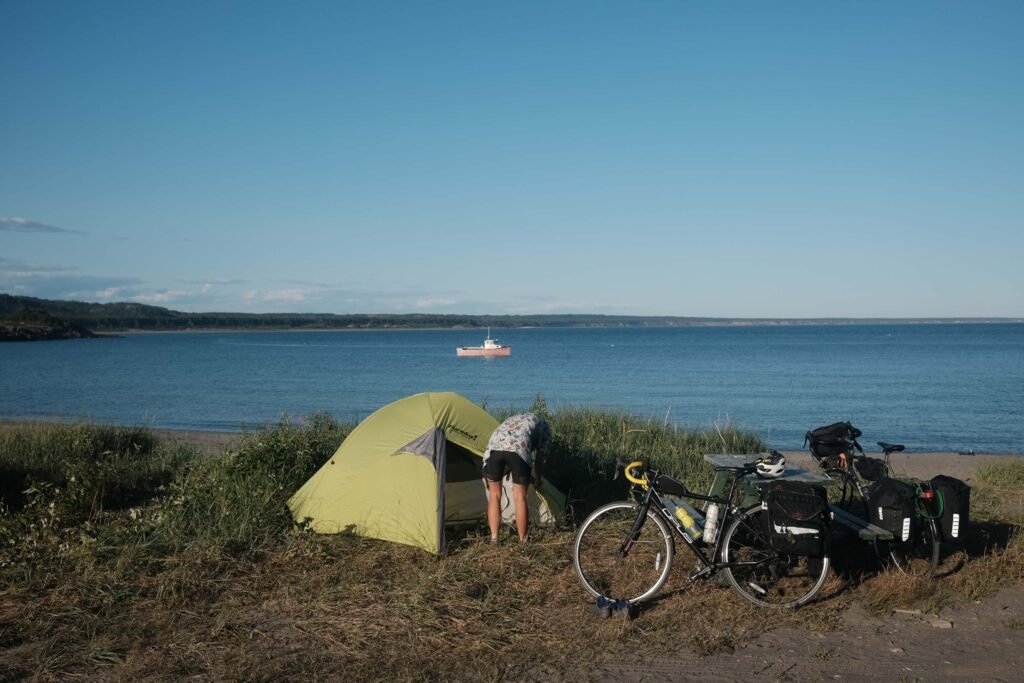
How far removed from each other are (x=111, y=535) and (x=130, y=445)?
616cm

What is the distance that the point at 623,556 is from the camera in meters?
6.45

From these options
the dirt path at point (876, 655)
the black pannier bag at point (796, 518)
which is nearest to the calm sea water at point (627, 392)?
the black pannier bag at point (796, 518)

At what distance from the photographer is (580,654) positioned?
5.33 metres

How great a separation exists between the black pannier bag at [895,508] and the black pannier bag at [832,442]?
97 cm

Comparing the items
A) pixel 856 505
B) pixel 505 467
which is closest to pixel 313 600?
pixel 505 467

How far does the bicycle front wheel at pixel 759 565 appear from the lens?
619 cm

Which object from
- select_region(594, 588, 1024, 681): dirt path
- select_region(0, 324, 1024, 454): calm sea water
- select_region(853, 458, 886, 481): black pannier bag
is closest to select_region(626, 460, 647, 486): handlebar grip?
select_region(594, 588, 1024, 681): dirt path

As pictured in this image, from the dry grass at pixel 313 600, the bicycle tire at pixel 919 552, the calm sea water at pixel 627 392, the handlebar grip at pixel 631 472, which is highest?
the handlebar grip at pixel 631 472

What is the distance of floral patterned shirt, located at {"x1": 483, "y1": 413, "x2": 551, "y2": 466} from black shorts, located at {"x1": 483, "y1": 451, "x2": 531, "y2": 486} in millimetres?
39

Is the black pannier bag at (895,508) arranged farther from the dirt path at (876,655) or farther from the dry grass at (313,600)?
the dirt path at (876,655)

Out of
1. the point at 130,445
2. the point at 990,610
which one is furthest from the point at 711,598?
the point at 130,445

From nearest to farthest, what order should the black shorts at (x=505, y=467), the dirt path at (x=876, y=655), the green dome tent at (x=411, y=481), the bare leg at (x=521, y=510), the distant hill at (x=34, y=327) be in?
the dirt path at (x=876, y=655) → the black shorts at (x=505, y=467) → the bare leg at (x=521, y=510) → the green dome tent at (x=411, y=481) → the distant hill at (x=34, y=327)

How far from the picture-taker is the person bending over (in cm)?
745

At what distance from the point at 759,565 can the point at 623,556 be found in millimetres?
1013
